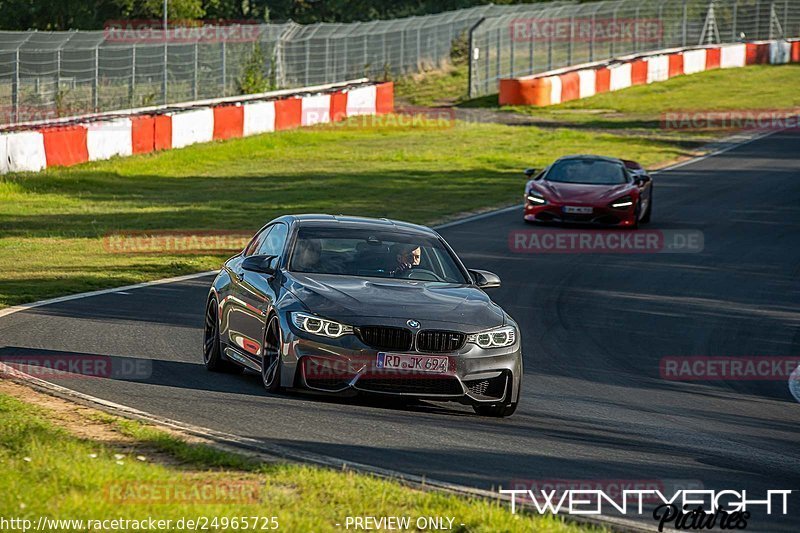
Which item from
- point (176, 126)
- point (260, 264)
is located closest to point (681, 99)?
point (176, 126)

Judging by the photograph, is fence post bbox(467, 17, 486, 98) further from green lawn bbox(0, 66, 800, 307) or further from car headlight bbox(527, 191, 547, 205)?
car headlight bbox(527, 191, 547, 205)

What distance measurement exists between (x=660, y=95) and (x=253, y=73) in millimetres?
17136

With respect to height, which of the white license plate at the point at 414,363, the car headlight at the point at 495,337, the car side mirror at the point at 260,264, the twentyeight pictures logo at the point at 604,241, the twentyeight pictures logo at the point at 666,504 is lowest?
the twentyeight pictures logo at the point at 604,241

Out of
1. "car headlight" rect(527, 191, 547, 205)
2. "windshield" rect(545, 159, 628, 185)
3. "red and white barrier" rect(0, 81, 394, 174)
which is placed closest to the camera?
"car headlight" rect(527, 191, 547, 205)

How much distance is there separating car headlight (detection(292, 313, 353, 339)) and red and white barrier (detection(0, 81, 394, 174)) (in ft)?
64.7

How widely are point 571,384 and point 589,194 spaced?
43.4 feet

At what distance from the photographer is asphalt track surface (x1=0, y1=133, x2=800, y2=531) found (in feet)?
27.7

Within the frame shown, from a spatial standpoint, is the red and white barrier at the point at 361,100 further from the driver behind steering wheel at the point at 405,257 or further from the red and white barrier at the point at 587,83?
the driver behind steering wheel at the point at 405,257

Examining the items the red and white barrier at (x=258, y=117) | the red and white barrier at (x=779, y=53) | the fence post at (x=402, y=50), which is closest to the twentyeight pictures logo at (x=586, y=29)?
the fence post at (x=402, y=50)

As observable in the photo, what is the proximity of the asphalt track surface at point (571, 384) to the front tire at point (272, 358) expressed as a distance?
137 mm

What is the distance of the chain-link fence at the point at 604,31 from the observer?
5747 cm

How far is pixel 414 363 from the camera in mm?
9680

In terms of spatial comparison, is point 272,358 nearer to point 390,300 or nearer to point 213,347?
point 390,300

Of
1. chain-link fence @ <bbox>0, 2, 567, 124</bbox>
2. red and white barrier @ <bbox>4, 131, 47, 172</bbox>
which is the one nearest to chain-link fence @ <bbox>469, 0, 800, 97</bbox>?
chain-link fence @ <bbox>0, 2, 567, 124</bbox>
